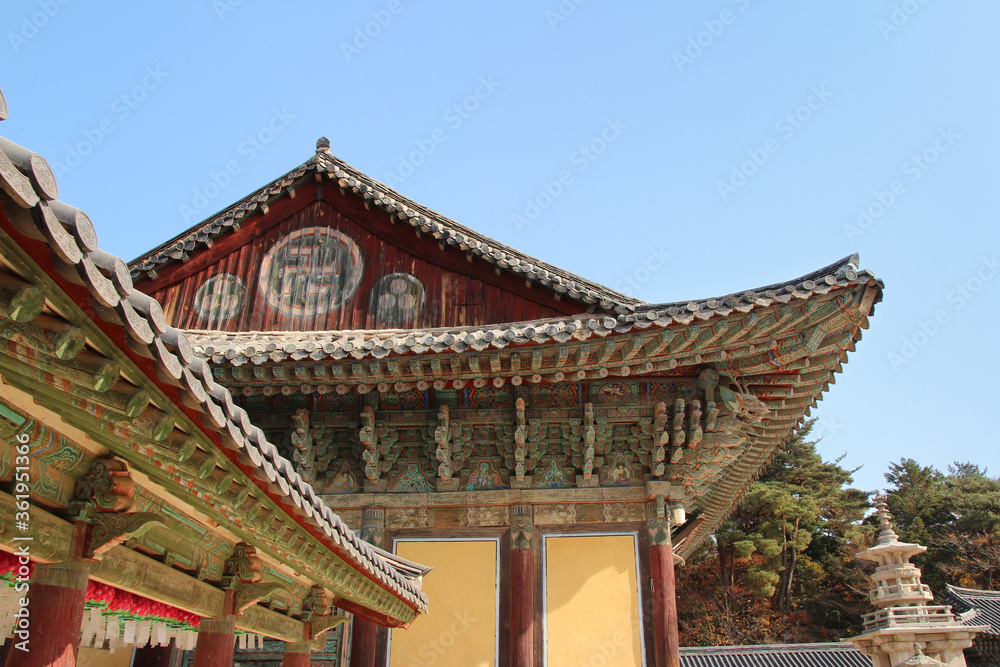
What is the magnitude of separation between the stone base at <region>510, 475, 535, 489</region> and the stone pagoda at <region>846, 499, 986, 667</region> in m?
16.1

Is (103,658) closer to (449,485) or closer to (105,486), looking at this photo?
(449,485)

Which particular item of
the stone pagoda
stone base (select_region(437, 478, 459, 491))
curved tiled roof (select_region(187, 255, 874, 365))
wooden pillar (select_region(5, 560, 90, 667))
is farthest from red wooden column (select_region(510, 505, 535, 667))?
the stone pagoda

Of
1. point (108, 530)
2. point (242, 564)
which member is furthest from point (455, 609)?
point (108, 530)

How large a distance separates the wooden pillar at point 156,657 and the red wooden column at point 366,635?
2.31m

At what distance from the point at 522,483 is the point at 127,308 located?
8.06 meters

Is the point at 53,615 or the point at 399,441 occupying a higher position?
the point at 399,441

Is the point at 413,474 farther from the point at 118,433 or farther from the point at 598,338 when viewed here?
the point at 118,433

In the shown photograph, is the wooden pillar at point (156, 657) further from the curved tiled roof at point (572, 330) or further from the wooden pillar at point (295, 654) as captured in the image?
the curved tiled roof at point (572, 330)

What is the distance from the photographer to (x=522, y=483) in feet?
33.8

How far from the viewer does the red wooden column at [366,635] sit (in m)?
9.58

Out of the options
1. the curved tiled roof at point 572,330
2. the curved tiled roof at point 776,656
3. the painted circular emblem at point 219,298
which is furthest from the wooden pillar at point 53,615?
the curved tiled roof at point 776,656

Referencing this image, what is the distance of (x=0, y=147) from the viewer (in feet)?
7.17

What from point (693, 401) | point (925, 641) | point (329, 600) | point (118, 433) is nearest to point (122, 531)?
point (118, 433)

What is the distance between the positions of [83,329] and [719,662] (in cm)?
2869
